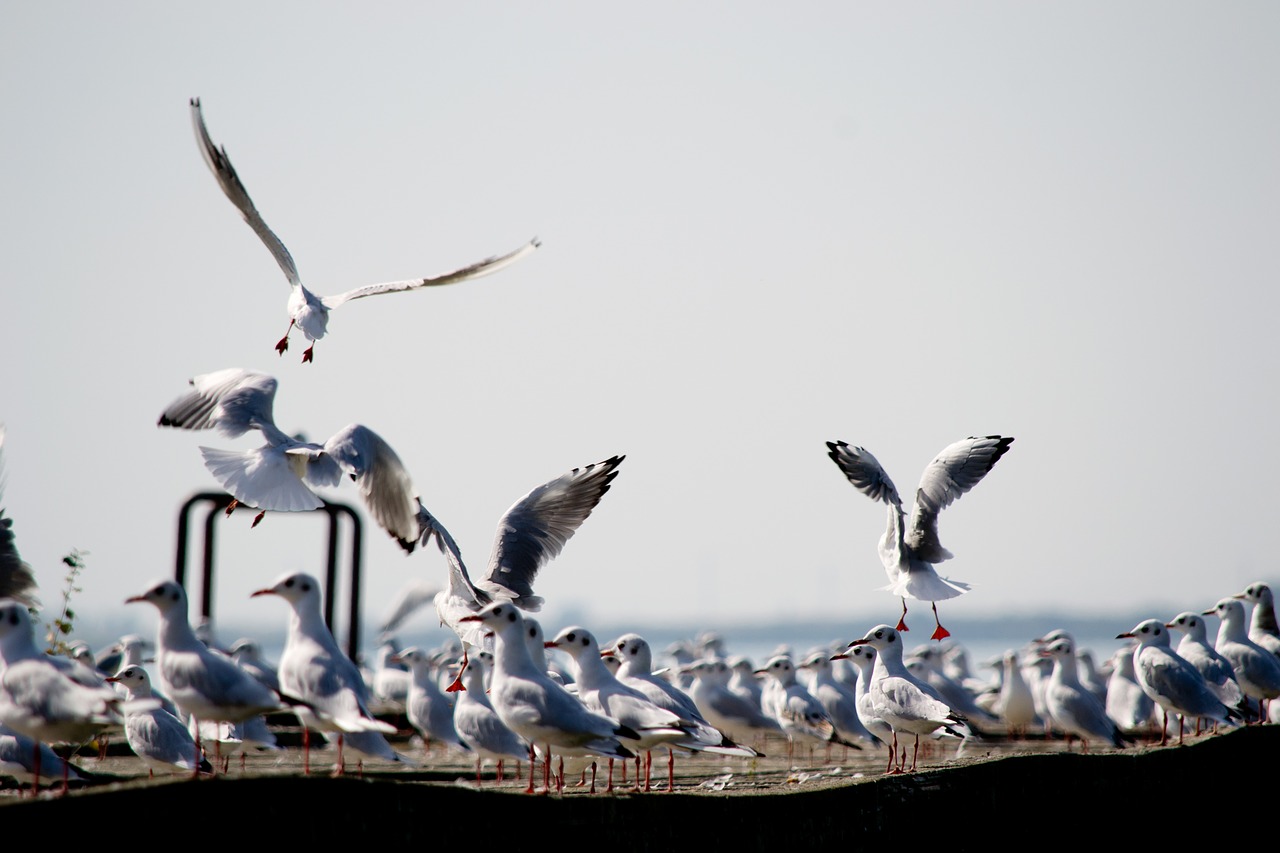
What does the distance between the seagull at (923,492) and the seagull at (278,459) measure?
9.99ft

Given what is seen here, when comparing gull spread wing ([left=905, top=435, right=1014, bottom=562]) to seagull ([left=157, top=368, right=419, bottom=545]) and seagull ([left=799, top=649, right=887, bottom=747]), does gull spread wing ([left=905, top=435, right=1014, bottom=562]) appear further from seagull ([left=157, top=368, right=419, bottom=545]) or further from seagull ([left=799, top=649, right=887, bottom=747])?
seagull ([left=157, top=368, right=419, bottom=545])

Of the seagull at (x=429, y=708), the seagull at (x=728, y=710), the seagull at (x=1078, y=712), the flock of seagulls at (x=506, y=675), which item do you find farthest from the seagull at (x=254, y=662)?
the seagull at (x=1078, y=712)

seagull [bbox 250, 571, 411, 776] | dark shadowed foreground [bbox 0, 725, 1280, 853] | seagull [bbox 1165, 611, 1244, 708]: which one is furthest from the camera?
seagull [bbox 1165, 611, 1244, 708]

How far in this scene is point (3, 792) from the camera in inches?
262

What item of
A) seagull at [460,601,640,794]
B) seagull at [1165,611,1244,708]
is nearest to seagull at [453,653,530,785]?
seagull at [460,601,640,794]

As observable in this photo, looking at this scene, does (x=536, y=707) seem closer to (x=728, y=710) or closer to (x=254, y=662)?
(x=728, y=710)

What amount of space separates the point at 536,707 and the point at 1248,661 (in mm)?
7540

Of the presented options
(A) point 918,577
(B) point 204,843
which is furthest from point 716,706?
(B) point 204,843

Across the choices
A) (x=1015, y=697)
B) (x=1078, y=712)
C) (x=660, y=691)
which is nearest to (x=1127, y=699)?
(x=1078, y=712)

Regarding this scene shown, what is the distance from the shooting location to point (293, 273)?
32.4 ft

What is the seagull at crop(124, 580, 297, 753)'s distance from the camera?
5023 mm

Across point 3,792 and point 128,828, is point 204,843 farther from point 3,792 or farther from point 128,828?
point 3,792

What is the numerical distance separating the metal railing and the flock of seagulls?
562mm

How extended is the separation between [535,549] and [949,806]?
11.4 feet
